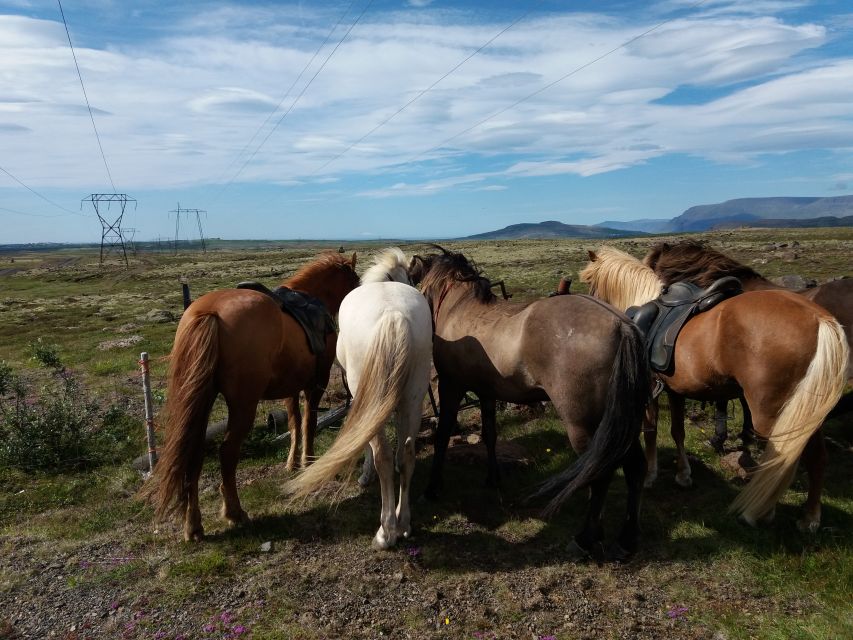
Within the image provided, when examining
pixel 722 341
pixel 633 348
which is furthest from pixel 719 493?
pixel 633 348

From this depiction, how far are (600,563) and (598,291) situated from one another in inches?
127

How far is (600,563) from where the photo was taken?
13.9ft

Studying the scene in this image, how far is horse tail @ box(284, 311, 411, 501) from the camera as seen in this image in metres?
4.23

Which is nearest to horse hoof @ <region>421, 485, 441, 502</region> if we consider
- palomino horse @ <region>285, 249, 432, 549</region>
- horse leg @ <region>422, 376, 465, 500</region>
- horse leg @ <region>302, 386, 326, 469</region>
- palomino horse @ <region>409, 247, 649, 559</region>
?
horse leg @ <region>422, 376, 465, 500</region>

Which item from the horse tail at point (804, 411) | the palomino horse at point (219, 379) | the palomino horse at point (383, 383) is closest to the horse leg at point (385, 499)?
the palomino horse at point (383, 383)

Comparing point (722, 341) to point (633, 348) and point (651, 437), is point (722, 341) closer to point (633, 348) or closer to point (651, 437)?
point (633, 348)

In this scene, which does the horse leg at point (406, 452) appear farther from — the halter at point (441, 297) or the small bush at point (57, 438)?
the small bush at point (57, 438)

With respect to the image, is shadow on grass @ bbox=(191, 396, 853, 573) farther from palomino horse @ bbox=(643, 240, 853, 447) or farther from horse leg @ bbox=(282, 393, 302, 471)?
palomino horse @ bbox=(643, 240, 853, 447)

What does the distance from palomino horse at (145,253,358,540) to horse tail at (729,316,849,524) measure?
4.37 metres

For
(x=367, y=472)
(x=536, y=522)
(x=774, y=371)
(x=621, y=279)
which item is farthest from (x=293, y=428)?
(x=774, y=371)

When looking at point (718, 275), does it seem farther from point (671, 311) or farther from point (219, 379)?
point (219, 379)

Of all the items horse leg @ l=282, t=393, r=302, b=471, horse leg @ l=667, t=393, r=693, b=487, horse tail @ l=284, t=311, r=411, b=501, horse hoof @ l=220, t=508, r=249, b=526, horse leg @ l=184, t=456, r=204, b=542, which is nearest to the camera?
horse tail @ l=284, t=311, r=411, b=501

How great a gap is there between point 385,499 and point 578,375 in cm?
195

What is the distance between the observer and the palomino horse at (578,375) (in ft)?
13.0
